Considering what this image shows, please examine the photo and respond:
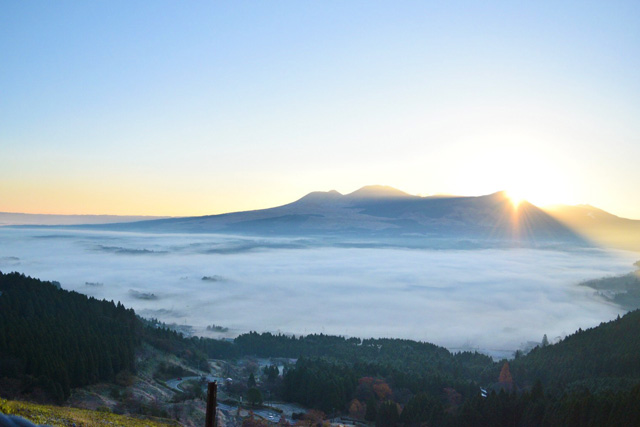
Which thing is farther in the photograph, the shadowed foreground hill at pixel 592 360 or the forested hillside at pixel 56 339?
the shadowed foreground hill at pixel 592 360

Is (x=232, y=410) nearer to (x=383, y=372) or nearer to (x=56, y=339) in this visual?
(x=56, y=339)

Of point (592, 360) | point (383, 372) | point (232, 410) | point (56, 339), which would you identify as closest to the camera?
point (56, 339)

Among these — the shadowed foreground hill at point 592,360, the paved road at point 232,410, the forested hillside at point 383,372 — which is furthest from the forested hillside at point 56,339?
the shadowed foreground hill at point 592,360

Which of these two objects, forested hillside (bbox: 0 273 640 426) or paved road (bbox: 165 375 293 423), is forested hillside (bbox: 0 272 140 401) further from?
paved road (bbox: 165 375 293 423)

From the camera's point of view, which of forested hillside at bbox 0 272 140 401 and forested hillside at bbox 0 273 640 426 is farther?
forested hillside at bbox 0 273 640 426

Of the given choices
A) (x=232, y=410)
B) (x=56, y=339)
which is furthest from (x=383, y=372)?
(x=56, y=339)

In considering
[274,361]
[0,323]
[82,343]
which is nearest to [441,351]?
[274,361]

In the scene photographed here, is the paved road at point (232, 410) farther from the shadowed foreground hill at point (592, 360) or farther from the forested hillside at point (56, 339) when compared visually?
the shadowed foreground hill at point (592, 360)

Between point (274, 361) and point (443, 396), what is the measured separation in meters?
47.5

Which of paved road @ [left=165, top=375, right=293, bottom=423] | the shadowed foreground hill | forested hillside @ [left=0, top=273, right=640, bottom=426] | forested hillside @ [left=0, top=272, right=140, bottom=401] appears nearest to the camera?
forested hillside @ [left=0, top=272, right=140, bottom=401]

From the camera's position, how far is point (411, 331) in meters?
193

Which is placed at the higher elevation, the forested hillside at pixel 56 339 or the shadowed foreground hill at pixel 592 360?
the forested hillside at pixel 56 339

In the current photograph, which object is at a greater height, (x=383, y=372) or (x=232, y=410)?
(x=232, y=410)

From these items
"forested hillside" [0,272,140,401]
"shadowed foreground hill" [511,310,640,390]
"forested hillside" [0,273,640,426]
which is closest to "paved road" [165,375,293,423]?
"forested hillside" [0,273,640,426]
